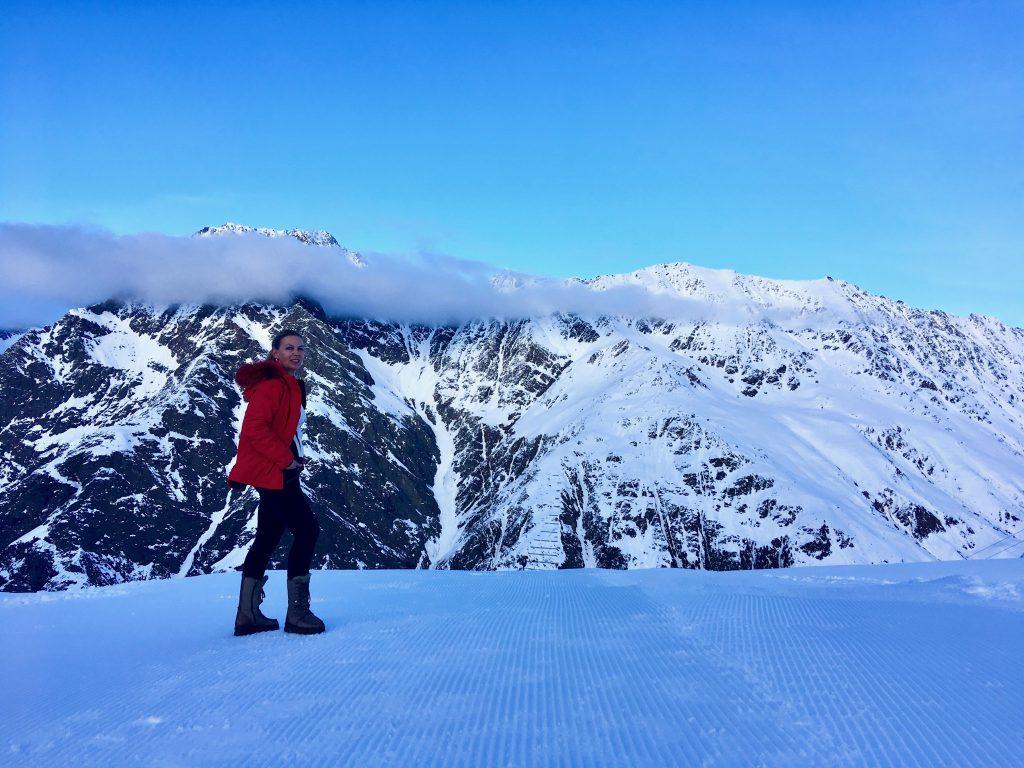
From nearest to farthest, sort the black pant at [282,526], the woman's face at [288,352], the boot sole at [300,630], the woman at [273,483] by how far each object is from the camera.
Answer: the boot sole at [300,630]
the woman at [273,483]
the black pant at [282,526]
the woman's face at [288,352]

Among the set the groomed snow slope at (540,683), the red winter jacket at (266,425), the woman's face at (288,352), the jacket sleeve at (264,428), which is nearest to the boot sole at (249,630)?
the groomed snow slope at (540,683)

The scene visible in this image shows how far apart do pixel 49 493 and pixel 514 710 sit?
203701mm

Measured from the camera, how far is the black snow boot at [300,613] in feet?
19.8

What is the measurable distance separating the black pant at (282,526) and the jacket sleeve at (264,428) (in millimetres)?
342

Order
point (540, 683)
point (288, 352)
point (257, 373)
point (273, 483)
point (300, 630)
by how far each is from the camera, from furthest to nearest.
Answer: point (288, 352) < point (257, 373) < point (273, 483) < point (300, 630) < point (540, 683)

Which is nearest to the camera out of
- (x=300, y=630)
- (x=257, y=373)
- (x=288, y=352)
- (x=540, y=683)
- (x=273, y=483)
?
(x=540, y=683)

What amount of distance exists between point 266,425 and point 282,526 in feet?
3.52

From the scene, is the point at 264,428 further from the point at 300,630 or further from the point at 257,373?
the point at 300,630

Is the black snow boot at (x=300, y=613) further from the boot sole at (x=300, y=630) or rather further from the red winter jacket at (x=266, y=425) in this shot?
the red winter jacket at (x=266, y=425)

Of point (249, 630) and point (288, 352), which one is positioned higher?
point (288, 352)

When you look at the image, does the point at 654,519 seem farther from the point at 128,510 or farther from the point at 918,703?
the point at 918,703

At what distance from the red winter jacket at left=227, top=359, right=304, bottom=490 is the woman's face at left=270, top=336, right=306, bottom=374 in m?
0.11

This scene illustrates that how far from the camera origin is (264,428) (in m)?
6.29

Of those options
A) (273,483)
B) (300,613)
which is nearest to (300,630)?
(300,613)
